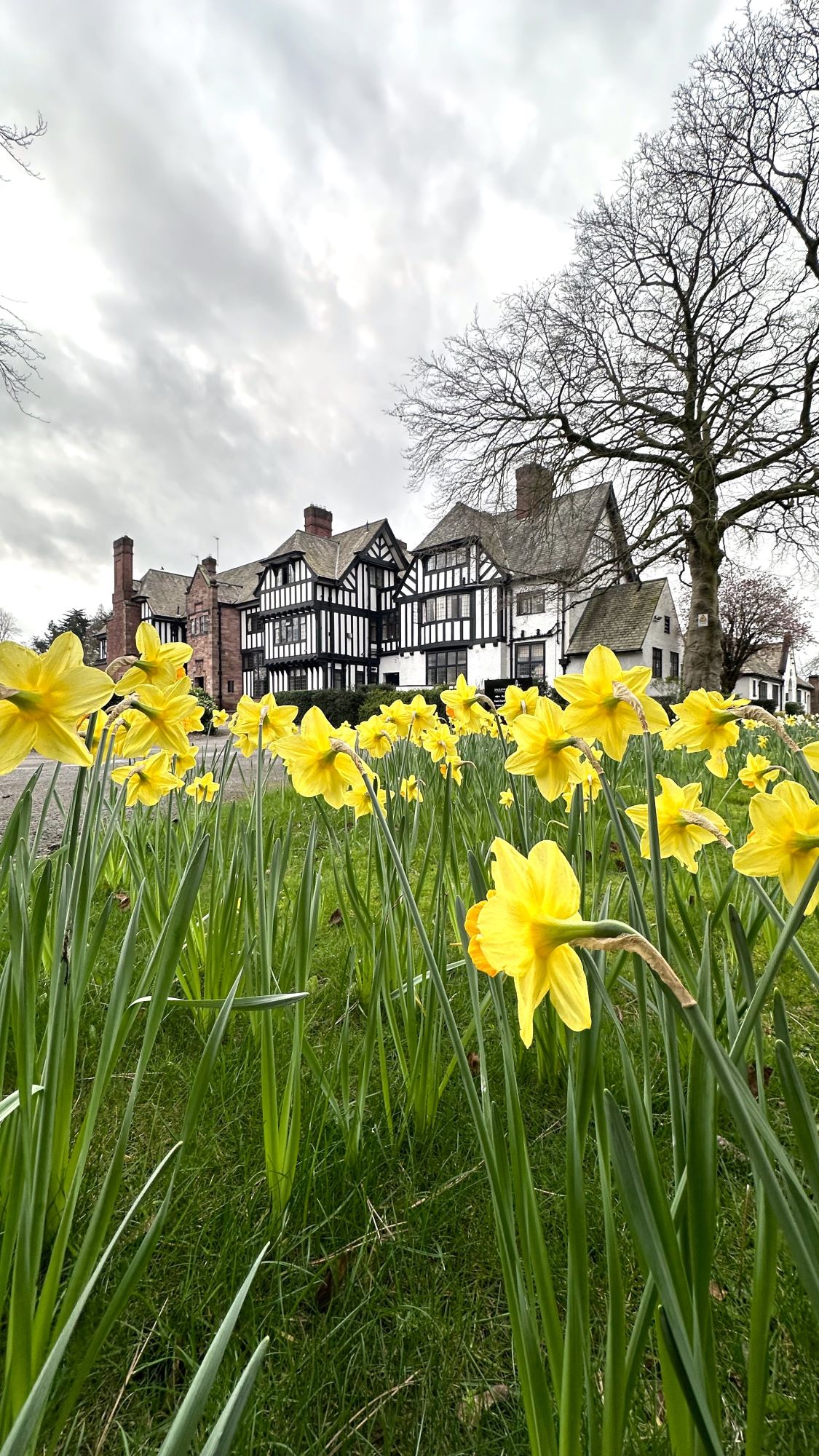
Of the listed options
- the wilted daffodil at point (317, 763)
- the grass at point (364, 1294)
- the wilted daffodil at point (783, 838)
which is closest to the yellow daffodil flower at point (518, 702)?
the wilted daffodil at point (317, 763)

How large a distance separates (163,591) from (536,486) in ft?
89.2

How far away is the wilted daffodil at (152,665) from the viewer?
3.23 ft

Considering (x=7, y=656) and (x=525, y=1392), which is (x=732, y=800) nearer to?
(x=525, y=1392)

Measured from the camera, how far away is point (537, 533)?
42.1 ft

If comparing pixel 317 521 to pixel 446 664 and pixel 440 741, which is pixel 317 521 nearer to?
pixel 446 664

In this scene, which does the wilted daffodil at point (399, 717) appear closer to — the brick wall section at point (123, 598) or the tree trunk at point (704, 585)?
the tree trunk at point (704, 585)

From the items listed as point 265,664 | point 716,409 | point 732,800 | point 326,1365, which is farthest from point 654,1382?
point 265,664

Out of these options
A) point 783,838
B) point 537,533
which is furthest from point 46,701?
point 537,533

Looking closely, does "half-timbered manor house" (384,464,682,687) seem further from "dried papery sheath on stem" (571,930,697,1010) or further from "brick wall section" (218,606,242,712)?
"dried papery sheath on stem" (571,930,697,1010)

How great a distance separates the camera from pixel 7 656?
0.73 m

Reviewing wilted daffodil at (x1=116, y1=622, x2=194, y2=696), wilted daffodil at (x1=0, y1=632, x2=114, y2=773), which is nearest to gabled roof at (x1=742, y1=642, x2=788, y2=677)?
wilted daffodil at (x1=116, y1=622, x2=194, y2=696)

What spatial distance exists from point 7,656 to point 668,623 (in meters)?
29.2

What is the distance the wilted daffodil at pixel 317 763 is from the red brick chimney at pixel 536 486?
1261cm

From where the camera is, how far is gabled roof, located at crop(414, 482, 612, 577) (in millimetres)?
12758
